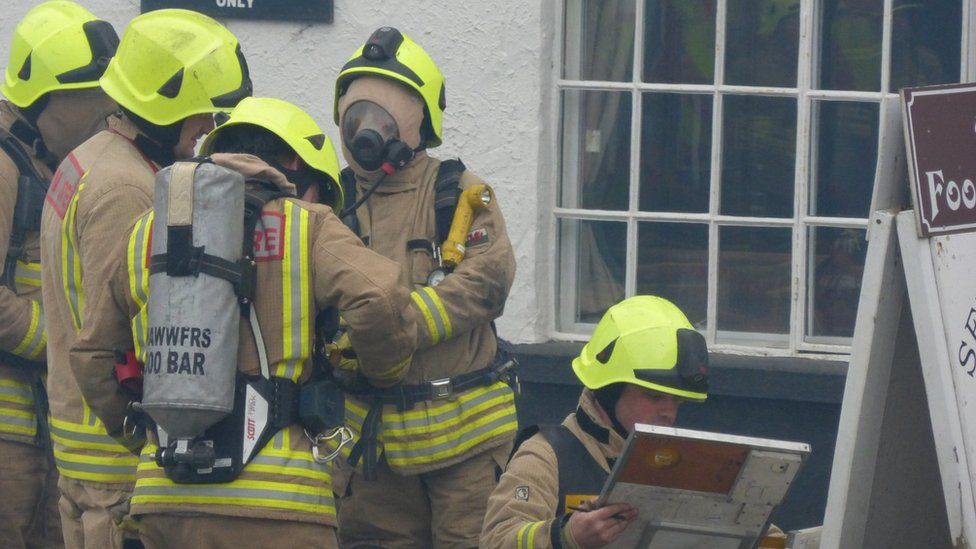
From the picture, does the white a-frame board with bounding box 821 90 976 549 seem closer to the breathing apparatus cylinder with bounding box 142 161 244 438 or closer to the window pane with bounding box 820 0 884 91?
the breathing apparatus cylinder with bounding box 142 161 244 438

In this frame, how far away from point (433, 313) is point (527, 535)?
108 cm

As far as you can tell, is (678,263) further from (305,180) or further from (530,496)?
(530,496)

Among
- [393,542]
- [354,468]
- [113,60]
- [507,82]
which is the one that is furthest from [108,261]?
[507,82]

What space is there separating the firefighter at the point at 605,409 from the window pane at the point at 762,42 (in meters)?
2.13

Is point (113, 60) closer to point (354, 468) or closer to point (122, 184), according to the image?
point (122, 184)

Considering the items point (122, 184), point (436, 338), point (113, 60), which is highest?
point (113, 60)

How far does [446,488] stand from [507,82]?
186cm

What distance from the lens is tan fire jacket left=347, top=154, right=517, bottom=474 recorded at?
4.21 m

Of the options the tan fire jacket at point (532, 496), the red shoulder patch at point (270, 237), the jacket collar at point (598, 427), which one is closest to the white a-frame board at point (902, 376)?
the tan fire jacket at point (532, 496)

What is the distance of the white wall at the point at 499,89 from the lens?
5.59 meters

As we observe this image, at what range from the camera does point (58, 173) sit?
3.98 m

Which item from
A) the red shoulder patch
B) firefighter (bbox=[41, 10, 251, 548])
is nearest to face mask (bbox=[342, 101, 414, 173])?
firefighter (bbox=[41, 10, 251, 548])

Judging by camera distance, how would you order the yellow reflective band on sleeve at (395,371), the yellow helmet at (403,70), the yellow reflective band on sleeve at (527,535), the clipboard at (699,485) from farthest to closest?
1. the yellow helmet at (403,70)
2. the yellow reflective band on sleeve at (395,371)
3. the yellow reflective band on sleeve at (527,535)
4. the clipboard at (699,485)

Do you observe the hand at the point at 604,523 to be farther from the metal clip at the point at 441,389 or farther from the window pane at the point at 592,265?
the window pane at the point at 592,265
